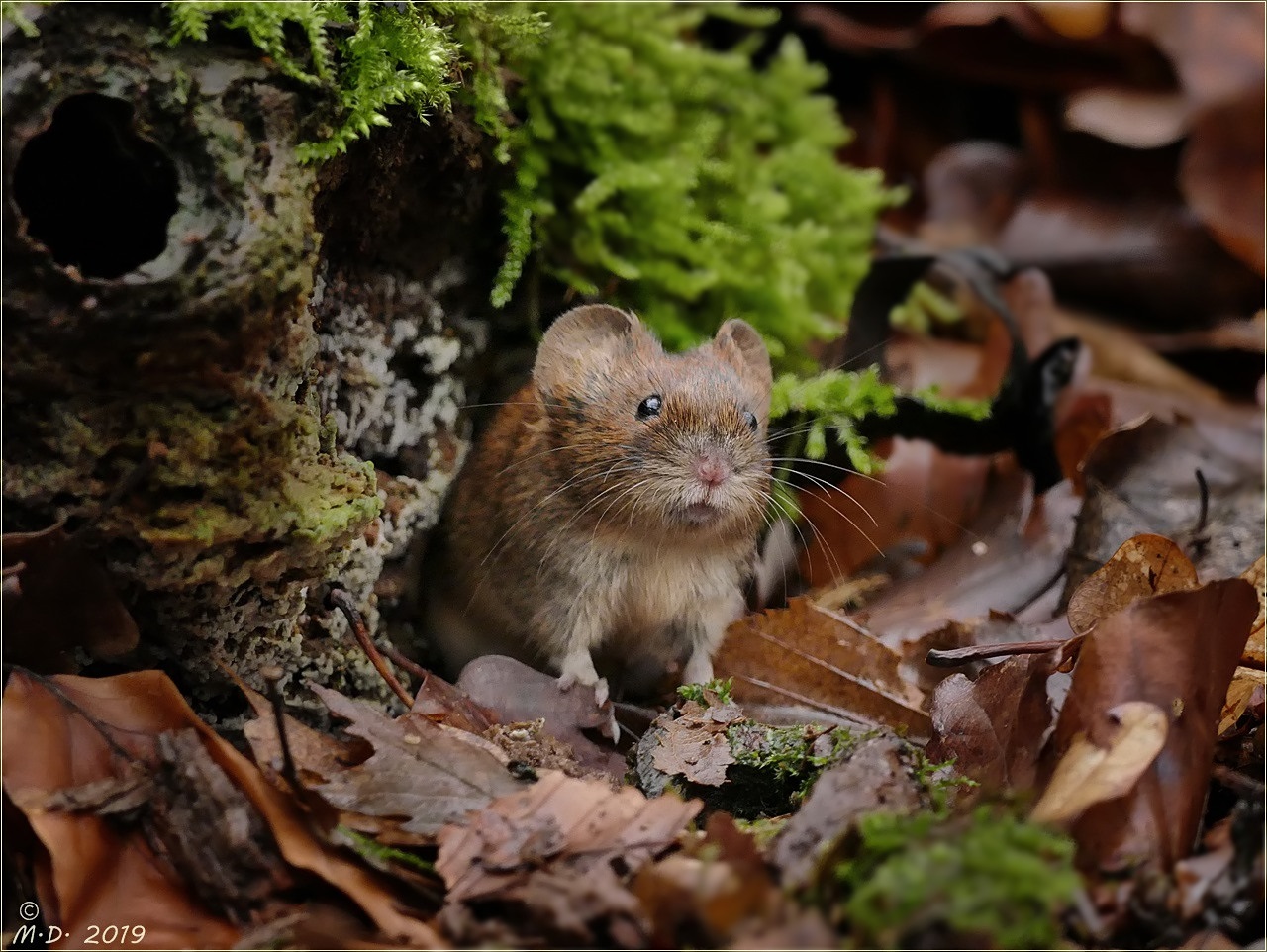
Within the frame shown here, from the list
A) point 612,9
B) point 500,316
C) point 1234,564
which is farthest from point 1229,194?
point 500,316

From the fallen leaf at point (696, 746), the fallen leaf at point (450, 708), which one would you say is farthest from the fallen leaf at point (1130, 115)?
the fallen leaf at point (450, 708)

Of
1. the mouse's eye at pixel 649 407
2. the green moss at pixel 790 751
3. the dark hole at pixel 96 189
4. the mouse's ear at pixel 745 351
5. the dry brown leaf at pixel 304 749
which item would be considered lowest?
the green moss at pixel 790 751

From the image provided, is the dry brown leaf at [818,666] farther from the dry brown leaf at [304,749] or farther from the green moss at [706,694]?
the dry brown leaf at [304,749]

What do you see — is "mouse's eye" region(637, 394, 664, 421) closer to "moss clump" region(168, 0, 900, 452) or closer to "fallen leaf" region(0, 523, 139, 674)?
"moss clump" region(168, 0, 900, 452)

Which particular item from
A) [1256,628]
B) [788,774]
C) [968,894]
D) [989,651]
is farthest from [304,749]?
[1256,628]

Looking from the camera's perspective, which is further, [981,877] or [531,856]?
[531,856]

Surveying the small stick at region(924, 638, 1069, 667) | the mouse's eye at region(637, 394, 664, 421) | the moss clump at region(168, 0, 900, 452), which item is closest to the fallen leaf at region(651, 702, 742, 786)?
the small stick at region(924, 638, 1069, 667)

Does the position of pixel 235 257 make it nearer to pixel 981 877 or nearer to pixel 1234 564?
pixel 981 877

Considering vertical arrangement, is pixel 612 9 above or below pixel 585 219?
above
